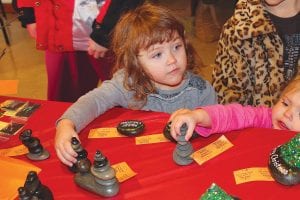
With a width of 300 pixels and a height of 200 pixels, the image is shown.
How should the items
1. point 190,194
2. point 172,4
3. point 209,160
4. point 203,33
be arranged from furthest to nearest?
point 172,4 → point 203,33 → point 209,160 → point 190,194

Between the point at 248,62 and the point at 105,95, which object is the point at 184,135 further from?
the point at 248,62

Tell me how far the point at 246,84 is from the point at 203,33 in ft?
7.54

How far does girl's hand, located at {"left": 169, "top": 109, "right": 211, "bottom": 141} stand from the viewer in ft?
3.43

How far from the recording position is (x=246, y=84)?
163cm

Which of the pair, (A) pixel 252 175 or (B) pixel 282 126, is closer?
(A) pixel 252 175

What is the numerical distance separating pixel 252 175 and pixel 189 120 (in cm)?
22

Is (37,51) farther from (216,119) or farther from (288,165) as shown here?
(288,165)

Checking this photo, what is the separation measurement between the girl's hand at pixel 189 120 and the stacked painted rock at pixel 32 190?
369 millimetres

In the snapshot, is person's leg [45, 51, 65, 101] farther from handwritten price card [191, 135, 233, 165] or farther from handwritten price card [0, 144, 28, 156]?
handwritten price card [191, 135, 233, 165]

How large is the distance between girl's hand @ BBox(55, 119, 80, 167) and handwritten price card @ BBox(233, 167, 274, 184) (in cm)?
41

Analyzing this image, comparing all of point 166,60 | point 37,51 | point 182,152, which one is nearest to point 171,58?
point 166,60

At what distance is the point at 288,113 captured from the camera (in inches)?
45.8

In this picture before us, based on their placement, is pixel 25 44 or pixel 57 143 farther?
pixel 25 44

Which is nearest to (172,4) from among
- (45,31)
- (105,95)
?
(45,31)
